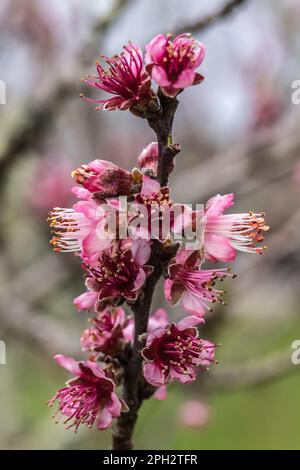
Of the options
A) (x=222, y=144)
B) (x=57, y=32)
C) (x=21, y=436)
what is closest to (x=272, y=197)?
(x=222, y=144)

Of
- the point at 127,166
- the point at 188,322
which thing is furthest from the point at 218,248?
the point at 127,166

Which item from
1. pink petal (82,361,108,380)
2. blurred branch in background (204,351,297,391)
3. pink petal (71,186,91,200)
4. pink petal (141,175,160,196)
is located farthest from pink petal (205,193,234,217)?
blurred branch in background (204,351,297,391)

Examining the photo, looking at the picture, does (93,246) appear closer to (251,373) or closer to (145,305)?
(145,305)

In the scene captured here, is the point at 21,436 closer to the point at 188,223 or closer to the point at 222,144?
the point at 188,223

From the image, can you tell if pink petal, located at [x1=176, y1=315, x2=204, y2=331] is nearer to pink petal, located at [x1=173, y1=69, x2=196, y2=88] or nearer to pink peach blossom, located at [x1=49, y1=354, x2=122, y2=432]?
pink peach blossom, located at [x1=49, y1=354, x2=122, y2=432]

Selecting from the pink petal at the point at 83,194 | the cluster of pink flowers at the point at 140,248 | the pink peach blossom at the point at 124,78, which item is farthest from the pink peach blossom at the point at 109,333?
the pink peach blossom at the point at 124,78

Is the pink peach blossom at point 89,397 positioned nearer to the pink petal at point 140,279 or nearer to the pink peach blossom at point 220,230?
the pink petal at point 140,279
